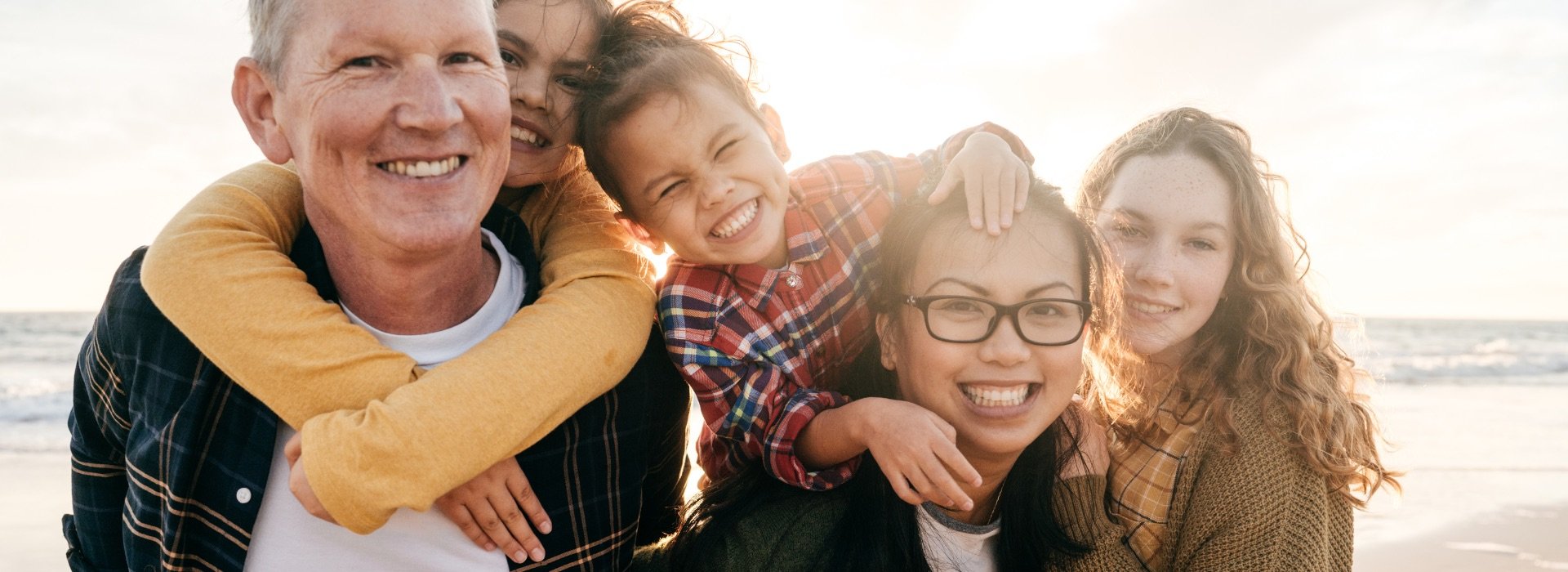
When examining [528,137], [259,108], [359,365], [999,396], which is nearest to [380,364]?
[359,365]

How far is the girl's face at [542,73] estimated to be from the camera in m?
2.73

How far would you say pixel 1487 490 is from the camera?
770 cm

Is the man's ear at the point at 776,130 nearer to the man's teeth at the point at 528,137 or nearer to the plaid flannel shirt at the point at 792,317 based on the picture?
the plaid flannel shirt at the point at 792,317

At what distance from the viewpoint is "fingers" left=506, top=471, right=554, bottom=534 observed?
7.19ft

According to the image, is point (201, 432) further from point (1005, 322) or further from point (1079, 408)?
point (1079, 408)

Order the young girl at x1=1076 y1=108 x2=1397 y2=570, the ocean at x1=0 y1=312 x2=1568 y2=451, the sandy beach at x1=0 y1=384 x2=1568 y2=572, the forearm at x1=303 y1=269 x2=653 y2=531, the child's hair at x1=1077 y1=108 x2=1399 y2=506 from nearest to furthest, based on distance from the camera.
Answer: the forearm at x1=303 y1=269 x2=653 y2=531
the young girl at x1=1076 y1=108 x2=1397 y2=570
the child's hair at x1=1077 y1=108 x2=1399 y2=506
the sandy beach at x1=0 y1=384 x2=1568 y2=572
the ocean at x1=0 y1=312 x2=1568 y2=451

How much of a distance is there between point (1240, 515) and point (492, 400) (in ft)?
7.15

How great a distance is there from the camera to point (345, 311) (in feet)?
7.66

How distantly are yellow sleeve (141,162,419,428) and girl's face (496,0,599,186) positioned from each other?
0.88m

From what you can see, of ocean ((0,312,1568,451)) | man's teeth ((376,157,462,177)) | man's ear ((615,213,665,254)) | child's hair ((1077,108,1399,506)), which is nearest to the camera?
man's teeth ((376,157,462,177))

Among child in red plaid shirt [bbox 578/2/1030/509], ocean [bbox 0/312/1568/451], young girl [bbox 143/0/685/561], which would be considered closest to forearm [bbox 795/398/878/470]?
child in red plaid shirt [bbox 578/2/1030/509]

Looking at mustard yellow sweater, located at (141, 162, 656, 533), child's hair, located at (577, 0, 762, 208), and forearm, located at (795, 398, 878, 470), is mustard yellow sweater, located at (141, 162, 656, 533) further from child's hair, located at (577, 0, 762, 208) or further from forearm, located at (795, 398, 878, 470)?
child's hair, located at (577, 0, 762, 208)

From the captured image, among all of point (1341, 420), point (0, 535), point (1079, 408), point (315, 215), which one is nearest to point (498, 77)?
point (315, 215)

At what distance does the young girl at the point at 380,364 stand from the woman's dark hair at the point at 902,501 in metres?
0.34
